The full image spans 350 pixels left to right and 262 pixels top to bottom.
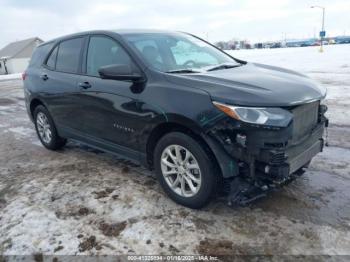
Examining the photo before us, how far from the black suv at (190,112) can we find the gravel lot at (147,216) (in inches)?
10.8

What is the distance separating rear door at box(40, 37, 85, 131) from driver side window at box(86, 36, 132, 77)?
25 cm

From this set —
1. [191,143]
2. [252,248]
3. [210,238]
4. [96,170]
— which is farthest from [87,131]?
[252,248]

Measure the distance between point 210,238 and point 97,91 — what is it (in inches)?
86.2

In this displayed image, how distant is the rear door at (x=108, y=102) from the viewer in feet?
12.2

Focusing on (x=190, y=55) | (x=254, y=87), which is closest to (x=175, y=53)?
(x=190, y=55)

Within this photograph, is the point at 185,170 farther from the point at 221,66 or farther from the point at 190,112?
the point at 221,66

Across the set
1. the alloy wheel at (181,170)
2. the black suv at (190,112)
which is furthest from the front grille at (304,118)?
the alloy wheel at (181,170)

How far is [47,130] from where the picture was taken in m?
5.48

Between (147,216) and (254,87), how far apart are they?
159 cm

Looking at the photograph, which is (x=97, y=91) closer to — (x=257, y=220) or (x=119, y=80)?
(x=119, y=80)

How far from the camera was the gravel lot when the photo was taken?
2846mm

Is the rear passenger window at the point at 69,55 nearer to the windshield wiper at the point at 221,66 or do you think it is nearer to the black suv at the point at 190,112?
the black suv at the point at 190,112

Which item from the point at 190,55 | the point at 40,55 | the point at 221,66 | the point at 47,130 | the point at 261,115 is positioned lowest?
the point at 47,130

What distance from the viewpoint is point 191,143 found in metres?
3.15
